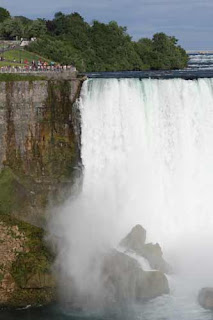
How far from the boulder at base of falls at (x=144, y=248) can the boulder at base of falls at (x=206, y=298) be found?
9.85 feet

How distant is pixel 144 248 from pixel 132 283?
8.15 feet

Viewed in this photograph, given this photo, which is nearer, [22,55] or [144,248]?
[144,248]

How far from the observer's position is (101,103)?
33688mm

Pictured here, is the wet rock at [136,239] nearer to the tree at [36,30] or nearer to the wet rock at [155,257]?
the wet rock at [155,257]

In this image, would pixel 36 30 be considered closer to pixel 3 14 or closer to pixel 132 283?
pixel 3 14

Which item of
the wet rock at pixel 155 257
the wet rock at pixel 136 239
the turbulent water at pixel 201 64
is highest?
the turbulent water at pixel 201 64

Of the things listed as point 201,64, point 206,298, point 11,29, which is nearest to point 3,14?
point 11,29

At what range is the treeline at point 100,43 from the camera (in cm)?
6900

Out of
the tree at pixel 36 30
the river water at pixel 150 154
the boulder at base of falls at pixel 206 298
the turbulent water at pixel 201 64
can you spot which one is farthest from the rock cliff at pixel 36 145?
the tree at pixel 36 30

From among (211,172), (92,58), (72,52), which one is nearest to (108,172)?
(211,172)

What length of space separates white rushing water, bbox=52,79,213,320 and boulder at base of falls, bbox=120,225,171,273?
321cm

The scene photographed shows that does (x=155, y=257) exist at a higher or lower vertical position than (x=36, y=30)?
lower

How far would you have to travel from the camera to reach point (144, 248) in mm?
29266

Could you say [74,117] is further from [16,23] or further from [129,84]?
[16,23]
